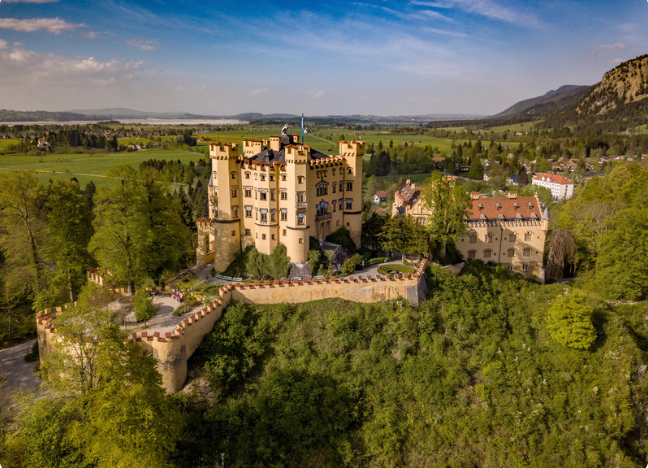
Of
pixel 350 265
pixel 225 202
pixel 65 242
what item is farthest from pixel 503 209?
pixel 65 242

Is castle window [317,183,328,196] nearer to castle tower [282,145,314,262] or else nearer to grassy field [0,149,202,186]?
castle tower [282,145,314,262]

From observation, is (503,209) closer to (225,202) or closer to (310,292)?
(310,292)

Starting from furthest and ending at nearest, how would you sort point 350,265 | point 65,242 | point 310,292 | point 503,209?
point 503,209 → point 350,265 → point 65,242 → point 310,292

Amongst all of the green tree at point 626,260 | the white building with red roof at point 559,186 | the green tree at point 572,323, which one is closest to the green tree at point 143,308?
the green tree at point 572,323

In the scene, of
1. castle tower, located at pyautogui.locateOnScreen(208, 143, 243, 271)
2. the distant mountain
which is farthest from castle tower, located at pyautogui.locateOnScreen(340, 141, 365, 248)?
the distant mountain

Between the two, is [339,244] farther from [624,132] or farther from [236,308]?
[624,132]

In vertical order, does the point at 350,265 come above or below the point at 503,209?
below

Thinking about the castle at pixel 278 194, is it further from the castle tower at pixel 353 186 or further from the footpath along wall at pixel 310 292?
the footpath along wall at pixel 310 292
